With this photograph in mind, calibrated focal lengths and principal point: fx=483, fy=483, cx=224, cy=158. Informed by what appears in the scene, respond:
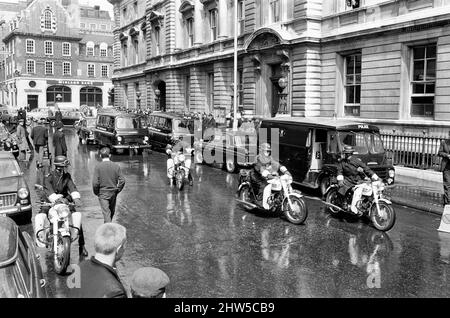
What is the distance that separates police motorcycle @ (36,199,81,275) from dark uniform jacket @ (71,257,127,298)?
3821 mm

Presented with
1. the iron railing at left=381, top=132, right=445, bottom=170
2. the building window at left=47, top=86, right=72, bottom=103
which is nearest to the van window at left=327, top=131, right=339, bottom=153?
the iron railing at left=381, top=132, right=445, bottom=170

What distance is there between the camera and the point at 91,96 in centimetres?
7875

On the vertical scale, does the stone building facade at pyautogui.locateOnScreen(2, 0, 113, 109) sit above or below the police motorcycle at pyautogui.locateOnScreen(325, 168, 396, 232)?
above

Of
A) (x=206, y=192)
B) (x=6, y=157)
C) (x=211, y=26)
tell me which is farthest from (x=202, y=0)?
(x=6, y=157)

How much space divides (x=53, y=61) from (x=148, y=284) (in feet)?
252

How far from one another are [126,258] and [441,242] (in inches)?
234

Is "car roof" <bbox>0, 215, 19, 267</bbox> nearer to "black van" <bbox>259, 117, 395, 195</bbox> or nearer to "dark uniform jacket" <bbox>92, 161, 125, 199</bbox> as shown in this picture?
"dark uniform jacket" <bbox>92, 161, 125, 199</bbox>

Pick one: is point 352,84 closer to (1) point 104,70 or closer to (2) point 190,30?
(2) point 190,30

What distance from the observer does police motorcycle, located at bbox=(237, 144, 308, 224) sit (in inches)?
415

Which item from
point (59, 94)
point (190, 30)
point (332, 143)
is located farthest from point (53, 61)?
point (332, 143)

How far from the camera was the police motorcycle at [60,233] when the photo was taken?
7328mm

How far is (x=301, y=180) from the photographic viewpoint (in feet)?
47.0

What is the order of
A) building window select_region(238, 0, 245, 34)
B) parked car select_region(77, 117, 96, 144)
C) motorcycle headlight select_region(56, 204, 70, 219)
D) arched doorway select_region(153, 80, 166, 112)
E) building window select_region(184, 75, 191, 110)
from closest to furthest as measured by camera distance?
motorcycle headlight select_region(56, 204, 70, 219), parked car select_region(77, 117, 96, 144), building window select_region(238, 0, 245, 34), building window select_region(184, 75, 191, 110), arched doorway select_region(153, 80, 166, 112)
